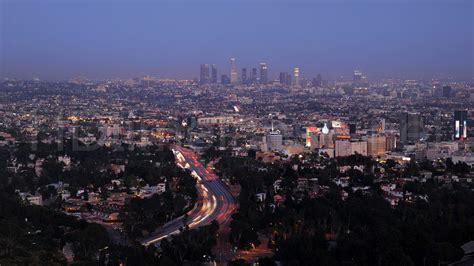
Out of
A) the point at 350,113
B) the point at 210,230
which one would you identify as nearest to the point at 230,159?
the point at 210,230

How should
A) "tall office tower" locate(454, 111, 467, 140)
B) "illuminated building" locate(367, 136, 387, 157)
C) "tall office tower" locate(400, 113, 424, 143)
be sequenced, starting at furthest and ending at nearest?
"tall office tower" locate(454, 111, 467, 140) < "tall office tower" locate(400, 113, 424, 143) < "illuminated building" locate(367, 136, 387, 157)

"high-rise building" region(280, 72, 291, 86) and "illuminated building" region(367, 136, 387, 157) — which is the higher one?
"high-rise building" region(280, 72, 291, 86)

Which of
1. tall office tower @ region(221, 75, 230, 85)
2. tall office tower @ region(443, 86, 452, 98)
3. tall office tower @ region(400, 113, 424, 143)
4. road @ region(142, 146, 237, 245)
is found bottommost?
road @ region(142, 146, 237, 245)

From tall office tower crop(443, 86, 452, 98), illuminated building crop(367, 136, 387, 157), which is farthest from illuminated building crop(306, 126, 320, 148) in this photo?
tall office tower crop(443, 86, 452, 98)

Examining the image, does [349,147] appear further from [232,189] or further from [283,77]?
[283,77]

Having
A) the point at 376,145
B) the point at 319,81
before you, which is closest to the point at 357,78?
the point at 319,81

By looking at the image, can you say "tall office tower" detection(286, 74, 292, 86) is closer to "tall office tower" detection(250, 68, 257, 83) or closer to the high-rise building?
the high-rise building
